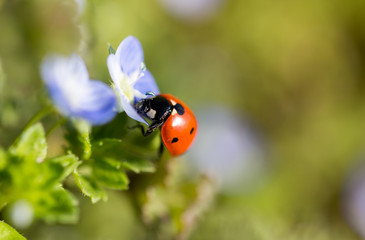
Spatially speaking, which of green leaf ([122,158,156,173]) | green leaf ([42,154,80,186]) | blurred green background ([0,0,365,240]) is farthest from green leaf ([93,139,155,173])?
blurred green background ([0,0,365,240])

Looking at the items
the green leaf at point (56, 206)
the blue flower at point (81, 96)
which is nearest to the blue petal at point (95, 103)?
the blue flower at point (81, 96)

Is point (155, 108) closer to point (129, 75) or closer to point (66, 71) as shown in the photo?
point (129, 75)

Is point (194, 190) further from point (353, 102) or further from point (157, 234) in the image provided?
point (353, 102)

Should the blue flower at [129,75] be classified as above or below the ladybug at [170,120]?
above

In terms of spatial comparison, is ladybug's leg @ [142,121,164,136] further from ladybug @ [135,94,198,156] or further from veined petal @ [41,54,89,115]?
veined petal @ [41,54,89,115]

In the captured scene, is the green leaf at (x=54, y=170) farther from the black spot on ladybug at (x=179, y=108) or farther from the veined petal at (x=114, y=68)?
the black spot on ladybug at (x=179, y=108)

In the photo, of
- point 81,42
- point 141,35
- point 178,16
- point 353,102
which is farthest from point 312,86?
point 81,42
